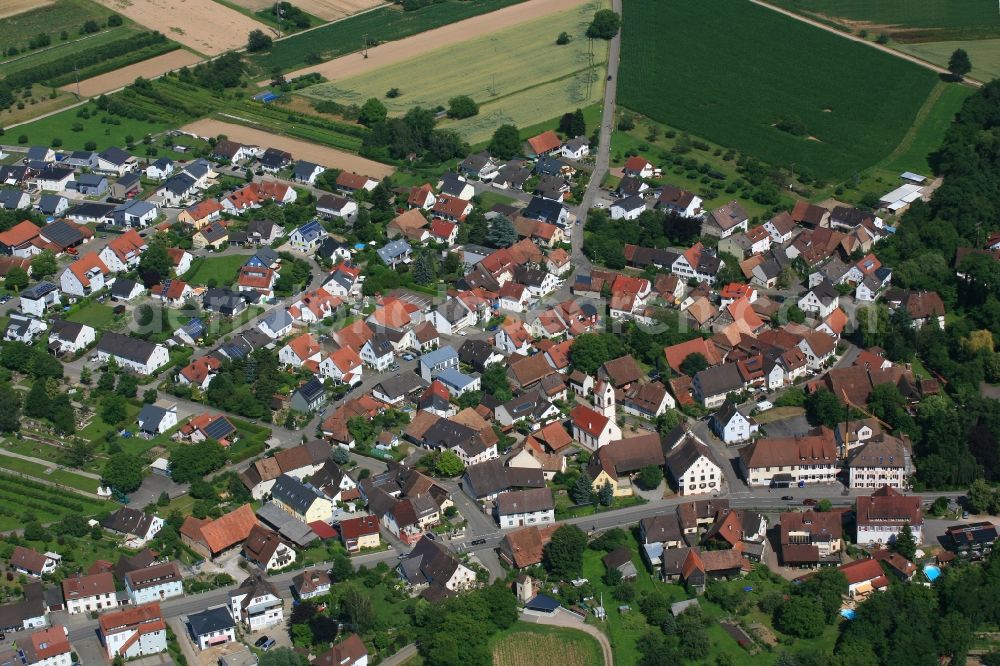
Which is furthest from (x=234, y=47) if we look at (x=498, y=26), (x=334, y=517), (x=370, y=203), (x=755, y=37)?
(x=334, y=517)

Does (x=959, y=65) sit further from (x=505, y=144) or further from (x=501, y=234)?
(x=501, y=234)

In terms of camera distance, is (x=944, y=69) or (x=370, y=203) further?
(x=944, y=69)

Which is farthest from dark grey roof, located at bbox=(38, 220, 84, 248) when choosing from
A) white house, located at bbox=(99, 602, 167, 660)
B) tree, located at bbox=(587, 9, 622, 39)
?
tree, located at bbox=(587, 9, 622, 39)

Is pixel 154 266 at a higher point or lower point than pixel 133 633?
higher

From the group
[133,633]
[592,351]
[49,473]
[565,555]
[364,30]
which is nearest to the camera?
[133,633]

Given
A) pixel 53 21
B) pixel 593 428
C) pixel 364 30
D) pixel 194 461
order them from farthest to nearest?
pixel 53 21
pixel 364 30
pixel 593 428
pixel 194 461

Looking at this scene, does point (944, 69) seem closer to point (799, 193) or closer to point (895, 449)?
point (799, 193)

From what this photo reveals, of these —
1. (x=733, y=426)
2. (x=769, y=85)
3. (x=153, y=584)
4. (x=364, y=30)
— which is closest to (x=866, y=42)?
(x=769, y=85)
